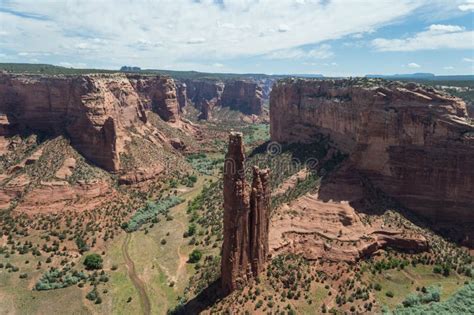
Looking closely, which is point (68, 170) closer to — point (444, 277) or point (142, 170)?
point (142, 170)

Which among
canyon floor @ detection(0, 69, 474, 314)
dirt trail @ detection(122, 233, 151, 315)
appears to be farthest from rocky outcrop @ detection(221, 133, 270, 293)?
dirt trail @ detection(122, 233, 151, 315)

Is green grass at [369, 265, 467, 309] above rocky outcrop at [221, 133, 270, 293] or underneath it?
underneath

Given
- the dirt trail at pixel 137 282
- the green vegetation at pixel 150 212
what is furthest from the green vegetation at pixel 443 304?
the green vegetation at pixel 150 212

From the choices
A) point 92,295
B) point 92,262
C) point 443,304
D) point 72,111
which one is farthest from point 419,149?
point 72,111

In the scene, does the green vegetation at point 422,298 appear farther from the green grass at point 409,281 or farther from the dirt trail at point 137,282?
the dirt trail at point 137,282

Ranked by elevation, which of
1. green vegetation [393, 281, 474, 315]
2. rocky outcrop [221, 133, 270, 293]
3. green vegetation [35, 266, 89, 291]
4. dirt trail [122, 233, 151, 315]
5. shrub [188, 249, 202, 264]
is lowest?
dirt trail [122, 233, 151, 315]

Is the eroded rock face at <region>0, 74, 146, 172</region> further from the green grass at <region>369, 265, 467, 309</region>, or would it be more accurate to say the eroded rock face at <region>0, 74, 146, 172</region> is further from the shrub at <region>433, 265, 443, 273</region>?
the shrub at <region>433, 265, 443, 273</region>

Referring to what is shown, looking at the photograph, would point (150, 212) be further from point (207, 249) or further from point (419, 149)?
point (419, 149)
